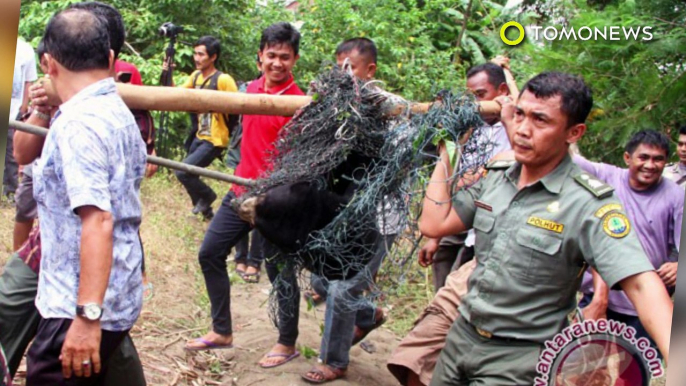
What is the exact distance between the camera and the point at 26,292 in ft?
9.25

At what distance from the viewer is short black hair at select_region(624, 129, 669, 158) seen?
406cm

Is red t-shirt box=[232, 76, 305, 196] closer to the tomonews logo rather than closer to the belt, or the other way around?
the tomonews logo

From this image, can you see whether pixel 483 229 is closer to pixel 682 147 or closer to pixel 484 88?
pixel 484 88

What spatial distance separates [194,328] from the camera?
5.04 metres

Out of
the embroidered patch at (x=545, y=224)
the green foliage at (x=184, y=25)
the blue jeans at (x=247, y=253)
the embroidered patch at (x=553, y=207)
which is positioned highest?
the green foliage at (x=184, y=25)

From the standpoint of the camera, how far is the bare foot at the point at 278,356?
4.39 metres

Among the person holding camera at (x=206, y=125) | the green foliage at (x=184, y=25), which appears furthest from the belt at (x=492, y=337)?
the green foliage at (x=184, y=25)

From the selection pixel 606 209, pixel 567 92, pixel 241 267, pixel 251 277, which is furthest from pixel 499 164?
pixel 241 267

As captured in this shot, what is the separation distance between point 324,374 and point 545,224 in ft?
6.84

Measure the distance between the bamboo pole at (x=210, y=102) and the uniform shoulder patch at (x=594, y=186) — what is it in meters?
0.70

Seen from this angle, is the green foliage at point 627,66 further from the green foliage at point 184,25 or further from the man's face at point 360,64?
the green foliage at point 184,25

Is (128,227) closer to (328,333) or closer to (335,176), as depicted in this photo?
(335,176)

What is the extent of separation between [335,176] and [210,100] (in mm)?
623

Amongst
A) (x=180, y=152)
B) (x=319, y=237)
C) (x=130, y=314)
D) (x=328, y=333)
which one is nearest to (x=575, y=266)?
(x=319, y=237)
